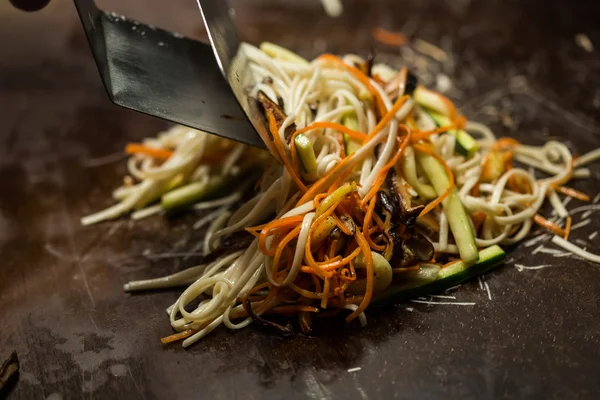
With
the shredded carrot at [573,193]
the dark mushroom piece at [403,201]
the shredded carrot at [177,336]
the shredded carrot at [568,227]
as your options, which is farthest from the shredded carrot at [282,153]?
the shredded carrot at [573,193]

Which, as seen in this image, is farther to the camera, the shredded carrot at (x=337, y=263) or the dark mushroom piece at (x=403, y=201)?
the dark mushroom piece at (x=403, y=201)

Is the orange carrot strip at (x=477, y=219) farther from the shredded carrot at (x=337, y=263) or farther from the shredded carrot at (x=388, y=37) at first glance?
the shredded carrot at (x=388, y=37)

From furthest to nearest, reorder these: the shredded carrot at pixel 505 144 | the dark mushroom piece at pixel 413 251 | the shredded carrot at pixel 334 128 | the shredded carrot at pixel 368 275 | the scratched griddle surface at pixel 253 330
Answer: the shredded carrot at pixel 505 144
the shredded carrot at pixel 334 128
the dark mushroom piece at pixel 413 251
the shredded carrot at pixel 368 275
the scratched griddle surface at pixel 253 330

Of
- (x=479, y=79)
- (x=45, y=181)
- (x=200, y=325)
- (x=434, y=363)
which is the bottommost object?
(x=45, y=181)

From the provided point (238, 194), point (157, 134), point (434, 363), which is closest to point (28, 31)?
point (157, 134)

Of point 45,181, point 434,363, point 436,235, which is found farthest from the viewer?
point 45,181

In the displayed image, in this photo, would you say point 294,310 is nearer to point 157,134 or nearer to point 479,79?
point 157,134
